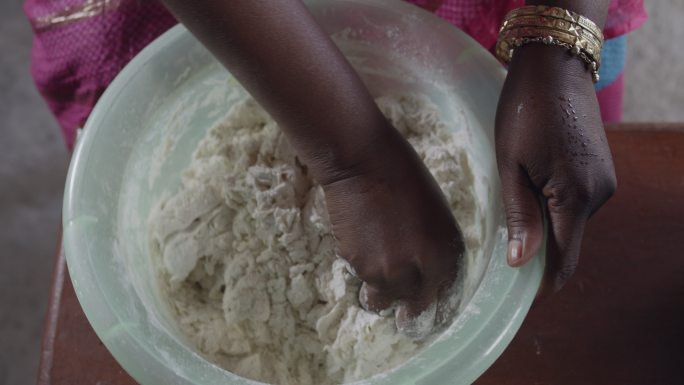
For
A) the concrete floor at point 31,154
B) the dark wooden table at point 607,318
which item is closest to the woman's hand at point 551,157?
the dark wooden table at point 607,318

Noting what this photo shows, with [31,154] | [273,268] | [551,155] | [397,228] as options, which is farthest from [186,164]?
[31,154]

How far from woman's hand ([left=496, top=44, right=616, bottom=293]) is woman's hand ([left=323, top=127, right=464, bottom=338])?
0.21ft

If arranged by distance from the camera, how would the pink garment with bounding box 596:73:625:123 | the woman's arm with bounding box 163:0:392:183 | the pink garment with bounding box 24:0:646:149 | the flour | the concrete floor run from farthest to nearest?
1. the concrete floor
2. the pink garment with bounding box 596:73:625:123
3. the pink garment with bounding box 24:0:646:149
4. the flour
5. the woman's arm with bounding box 163:0:392:183

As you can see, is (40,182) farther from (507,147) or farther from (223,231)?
(507,147)

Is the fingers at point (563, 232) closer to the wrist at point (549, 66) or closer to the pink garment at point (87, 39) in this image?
the wrist at point (549, 66)

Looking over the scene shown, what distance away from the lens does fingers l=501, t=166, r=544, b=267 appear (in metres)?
0.54

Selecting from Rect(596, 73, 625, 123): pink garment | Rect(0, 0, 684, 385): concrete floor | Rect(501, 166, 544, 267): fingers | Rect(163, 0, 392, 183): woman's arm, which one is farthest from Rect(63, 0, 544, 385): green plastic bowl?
Rect(0, 0, 684, 385): concrete floor

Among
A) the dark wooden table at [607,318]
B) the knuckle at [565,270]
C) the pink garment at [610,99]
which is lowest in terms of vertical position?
the pink garment at [610,99]

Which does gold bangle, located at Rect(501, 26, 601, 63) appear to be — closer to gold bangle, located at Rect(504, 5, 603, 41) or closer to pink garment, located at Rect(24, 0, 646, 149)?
gold bangle, located at Rect(504, 5, 603, 41)

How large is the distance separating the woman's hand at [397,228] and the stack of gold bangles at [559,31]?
14cm

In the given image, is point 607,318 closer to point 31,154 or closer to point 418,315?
point 418,315

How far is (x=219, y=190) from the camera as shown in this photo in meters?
0.70

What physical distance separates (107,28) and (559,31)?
1.80 feet

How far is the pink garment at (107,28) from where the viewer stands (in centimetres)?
83
